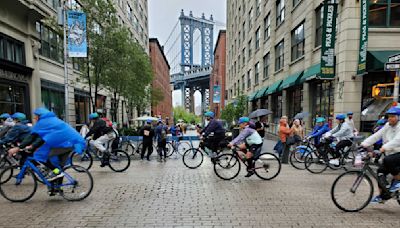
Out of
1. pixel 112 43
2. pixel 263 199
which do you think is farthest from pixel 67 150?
Result: pixel 112 43

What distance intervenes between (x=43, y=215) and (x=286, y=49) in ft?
62.6

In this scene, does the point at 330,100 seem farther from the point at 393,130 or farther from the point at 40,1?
the point at 40,1

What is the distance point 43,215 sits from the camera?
4578mm

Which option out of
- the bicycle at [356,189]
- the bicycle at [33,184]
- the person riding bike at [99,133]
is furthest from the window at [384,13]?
the bicycle at [33,184]

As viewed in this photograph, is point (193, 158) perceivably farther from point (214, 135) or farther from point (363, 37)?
point (363, 37)

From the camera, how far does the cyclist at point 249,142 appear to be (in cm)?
668

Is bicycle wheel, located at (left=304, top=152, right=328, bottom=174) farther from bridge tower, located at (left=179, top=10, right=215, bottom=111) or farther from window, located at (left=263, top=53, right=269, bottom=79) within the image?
bridge tower, located at (left=179, top=10, right=215, bottom=111)

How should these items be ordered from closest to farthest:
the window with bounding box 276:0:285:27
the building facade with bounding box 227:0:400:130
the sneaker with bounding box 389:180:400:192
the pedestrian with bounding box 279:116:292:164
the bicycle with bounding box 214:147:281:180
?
1. the sneaker with bounding box 389:180:400:192
2. the bicycle with bounding box 214:147:281:180
3. the pedestrian with bounding box 279:116:292:164
4. the building facade with bounding box 227:0:400:130
5. the window with bounding box 276:0:285:27

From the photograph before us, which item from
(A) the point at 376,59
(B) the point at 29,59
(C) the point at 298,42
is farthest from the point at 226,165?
(B) the point at 29,59

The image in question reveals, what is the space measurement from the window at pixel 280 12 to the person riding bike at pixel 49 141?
19.9 meters

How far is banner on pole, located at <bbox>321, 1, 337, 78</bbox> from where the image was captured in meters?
12.5

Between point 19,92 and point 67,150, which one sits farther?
point 19,92

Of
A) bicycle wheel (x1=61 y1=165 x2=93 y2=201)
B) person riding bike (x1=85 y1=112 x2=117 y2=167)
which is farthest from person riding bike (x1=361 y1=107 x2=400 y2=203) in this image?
person riding bike (x1=85 y1=112 x2=117 y2=167)

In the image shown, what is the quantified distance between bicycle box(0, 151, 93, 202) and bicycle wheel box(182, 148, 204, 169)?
394 cm
